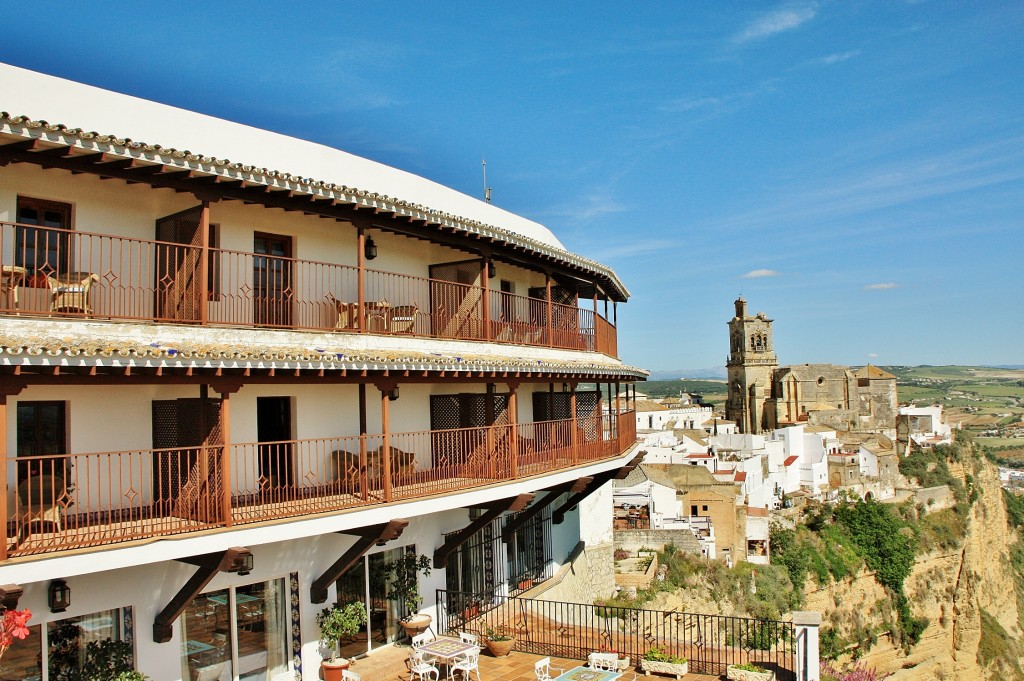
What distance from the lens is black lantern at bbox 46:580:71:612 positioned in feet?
31.4

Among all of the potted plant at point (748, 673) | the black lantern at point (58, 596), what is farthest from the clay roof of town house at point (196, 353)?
the potted plant at point (748, 673)

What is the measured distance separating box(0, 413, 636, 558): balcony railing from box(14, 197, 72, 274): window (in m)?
2.62

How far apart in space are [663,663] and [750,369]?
4005 inches

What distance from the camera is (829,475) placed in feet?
214

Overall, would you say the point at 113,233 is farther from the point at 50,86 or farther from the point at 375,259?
the point at 375,259

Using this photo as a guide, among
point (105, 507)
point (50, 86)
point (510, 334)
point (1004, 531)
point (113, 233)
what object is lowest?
point (1004, 531)

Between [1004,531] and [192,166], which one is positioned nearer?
[192,166]

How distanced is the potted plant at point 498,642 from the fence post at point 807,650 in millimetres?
5173

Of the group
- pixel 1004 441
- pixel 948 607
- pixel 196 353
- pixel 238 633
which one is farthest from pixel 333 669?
pixel 1004 441

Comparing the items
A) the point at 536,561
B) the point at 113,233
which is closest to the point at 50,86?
the point at 113,233

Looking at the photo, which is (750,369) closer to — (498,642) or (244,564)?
(498,642)

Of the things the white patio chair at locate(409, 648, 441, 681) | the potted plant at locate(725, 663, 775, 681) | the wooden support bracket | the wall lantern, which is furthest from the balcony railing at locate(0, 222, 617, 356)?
the potted plant at locate(725, 663, 775, 681)

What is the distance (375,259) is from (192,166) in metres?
5.44

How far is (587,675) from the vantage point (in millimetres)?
12508
